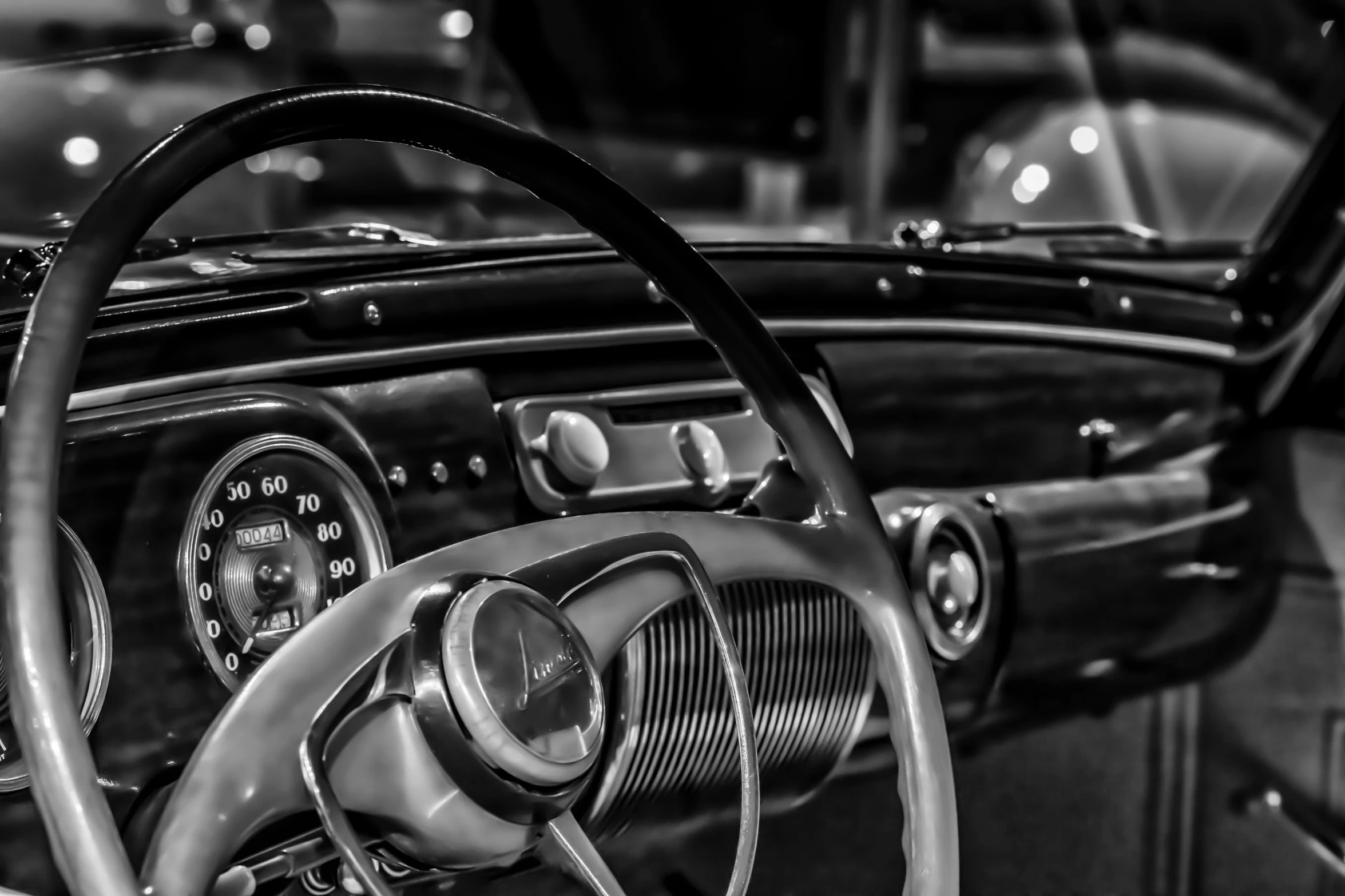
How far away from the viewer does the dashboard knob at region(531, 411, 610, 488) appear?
1.11 metres

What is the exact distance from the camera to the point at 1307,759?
5.81ft

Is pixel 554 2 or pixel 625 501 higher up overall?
pixel 554 2

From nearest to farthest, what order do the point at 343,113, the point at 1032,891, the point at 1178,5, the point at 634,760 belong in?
the point at 343,113, the point at 634,760, the point at 1032,891, the point at 1178,5

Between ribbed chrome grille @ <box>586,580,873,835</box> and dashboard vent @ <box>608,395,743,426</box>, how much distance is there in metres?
0.16

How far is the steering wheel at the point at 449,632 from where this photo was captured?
24.6 inches

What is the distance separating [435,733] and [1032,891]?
1.08 metres

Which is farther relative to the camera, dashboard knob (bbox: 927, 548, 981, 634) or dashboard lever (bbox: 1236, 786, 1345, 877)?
dashboard lever (bbox: 1236, 786, 1345, 877)

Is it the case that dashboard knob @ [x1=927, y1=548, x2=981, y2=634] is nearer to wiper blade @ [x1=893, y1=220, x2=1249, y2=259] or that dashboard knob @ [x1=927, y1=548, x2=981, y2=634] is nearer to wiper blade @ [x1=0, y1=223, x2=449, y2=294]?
wiper blade @ [x1=893, y1=220, x2=1249, y2=259]

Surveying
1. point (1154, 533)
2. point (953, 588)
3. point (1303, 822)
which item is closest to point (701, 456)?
point (953, 588)

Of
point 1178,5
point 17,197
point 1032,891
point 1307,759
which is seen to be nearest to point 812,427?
point 17,197

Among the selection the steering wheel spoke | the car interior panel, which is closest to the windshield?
the car interior panel

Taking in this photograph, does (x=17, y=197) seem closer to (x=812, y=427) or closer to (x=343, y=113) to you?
(x=343, y=113)

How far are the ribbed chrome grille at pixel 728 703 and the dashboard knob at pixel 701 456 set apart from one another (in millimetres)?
95

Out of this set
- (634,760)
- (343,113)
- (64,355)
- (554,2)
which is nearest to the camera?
(64,355)
